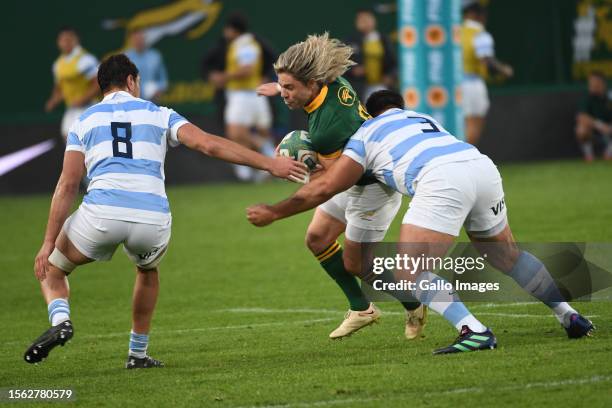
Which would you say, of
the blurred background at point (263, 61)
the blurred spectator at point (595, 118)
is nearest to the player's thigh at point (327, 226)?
the blurred background at point (263, 61)

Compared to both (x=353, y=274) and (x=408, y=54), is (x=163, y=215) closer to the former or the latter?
(x=353, y=274)

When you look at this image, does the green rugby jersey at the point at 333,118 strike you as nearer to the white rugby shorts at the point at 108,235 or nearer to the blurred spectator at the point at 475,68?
the white rugby shorts at the point at 108,235

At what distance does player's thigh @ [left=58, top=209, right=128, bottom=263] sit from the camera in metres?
7.46

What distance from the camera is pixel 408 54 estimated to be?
64.3ft

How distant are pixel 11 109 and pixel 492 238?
16219 millimetres

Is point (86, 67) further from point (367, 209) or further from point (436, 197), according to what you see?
point (436, 197)

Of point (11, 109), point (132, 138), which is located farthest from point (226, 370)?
point (11, 109)

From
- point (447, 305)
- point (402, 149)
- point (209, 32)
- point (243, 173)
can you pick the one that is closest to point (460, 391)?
point (447, 305)

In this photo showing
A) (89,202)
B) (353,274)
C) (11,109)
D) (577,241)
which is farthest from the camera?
(11,109)

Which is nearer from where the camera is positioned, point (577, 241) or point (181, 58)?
point (577, 241)

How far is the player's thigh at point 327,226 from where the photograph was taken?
898 centimetres

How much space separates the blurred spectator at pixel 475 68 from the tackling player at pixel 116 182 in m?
14.1

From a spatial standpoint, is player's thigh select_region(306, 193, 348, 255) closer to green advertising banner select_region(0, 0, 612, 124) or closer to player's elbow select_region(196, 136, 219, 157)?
player's elbow select_region(196, 136, 219, 157)

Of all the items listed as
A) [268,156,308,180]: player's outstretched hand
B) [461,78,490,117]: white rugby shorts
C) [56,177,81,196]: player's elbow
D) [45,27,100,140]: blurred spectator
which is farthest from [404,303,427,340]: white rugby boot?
[461,78,490,117]: white rugby shorts
